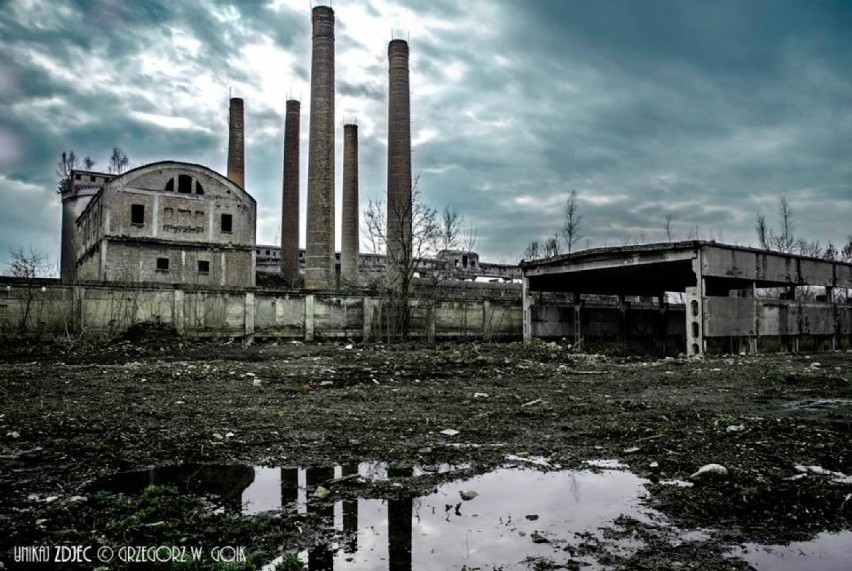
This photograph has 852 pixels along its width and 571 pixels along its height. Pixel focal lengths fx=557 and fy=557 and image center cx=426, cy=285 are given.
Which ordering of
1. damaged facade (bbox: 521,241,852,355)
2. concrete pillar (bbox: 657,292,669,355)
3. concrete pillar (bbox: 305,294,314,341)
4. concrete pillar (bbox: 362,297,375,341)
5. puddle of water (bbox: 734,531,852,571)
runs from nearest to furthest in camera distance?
puddle of water (bbox: 734,531,852,571) → damaged facade (bbox: 521,241,852,355) → concrete pillar (bbox: 305,294,314,341) → concrete pillar (bbox: 362,297,375,341) → concrete pillar (bbox: 657,292,669,355)

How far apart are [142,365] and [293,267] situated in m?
23.0

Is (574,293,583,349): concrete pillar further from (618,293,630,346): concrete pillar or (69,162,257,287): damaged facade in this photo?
(69,162,257,287): damaged facade

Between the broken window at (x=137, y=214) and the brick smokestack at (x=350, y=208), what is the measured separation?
1064cm

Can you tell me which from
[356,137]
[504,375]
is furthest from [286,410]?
[356,137]

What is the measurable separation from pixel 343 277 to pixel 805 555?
98.3 feet

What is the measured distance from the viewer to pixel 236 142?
35.3 meters

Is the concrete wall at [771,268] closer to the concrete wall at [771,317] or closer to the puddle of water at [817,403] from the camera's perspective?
the concrete wall at [771,317]

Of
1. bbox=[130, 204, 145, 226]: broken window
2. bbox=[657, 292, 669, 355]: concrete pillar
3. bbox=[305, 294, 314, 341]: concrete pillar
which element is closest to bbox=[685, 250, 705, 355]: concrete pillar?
bbox=[657, 292, 669, 355]: concrete pillar

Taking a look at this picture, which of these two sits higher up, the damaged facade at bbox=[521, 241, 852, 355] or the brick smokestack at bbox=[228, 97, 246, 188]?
the brick smokestack at bbox=[228, 97, 246, 188]

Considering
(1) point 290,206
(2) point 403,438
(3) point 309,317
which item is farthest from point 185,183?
(2) point 403,438

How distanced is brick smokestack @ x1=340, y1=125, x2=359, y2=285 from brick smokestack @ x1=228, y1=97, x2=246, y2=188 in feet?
21.2

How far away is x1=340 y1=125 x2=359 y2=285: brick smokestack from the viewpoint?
3369cm

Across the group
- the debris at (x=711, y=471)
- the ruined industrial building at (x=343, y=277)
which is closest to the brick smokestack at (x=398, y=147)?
the ruined industrial building at (x=343, y=277)

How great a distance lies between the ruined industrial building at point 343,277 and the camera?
15.8 m
